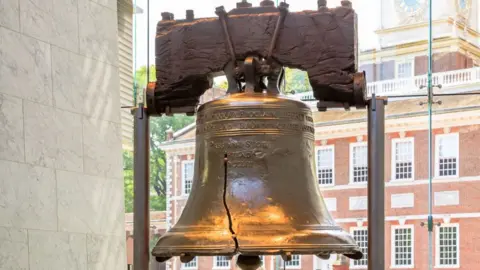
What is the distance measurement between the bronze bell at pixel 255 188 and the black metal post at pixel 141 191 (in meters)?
0.06

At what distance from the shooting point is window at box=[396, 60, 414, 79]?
23.3ft

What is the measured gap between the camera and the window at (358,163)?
23.9ft

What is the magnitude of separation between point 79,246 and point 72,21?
2.65 feet

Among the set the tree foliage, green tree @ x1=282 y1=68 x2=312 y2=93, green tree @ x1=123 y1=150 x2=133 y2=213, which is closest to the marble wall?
green tree @ x1=123 y1=150 x2=133 y2=213

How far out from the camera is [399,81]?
7.14 metres

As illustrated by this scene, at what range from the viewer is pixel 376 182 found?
295cm

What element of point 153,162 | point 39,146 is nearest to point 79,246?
point 39,146

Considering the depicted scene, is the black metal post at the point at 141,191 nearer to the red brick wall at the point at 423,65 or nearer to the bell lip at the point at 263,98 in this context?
the bell lip at the point at 263,98

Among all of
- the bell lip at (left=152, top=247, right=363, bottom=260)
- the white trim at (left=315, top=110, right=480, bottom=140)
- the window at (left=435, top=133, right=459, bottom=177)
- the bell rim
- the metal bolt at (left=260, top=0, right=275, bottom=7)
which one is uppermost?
the metal bolt at (left=260, top=0, right=275, bottom=7)

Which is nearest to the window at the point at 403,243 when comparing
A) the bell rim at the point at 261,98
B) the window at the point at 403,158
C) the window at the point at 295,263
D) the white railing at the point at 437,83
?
the window at the point at 403,158

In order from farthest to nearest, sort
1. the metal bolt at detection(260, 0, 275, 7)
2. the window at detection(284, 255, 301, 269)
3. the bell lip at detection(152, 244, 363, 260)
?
the window at detection(284, 255, 301, 269) < the metal bolt at detection(260, 0, 275, 7) < the bell lip at detection(152, 244, 363, 260)

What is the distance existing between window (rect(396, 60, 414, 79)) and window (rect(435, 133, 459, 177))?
0.41m

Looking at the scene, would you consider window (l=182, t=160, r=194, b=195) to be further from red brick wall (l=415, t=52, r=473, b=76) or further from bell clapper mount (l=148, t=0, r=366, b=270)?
bell clapper mount (l=148, t=0, r=366, b=270)

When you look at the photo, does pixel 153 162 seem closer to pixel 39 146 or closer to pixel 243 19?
pixel 39 146
